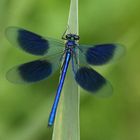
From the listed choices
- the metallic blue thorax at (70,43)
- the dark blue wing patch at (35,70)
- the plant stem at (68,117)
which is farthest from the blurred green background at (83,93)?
the plant stem at (68,117)

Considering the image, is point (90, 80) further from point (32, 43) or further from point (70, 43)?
point (32, 43)

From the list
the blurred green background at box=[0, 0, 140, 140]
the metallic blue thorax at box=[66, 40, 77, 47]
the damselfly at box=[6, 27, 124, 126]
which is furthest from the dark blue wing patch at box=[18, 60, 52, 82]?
the blurred green background at box=[0, 0, 140, 140]

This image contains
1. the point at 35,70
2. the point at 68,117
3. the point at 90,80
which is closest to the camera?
the point at 68,117

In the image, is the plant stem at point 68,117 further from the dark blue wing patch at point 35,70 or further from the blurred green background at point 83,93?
the blurred green background at point 83,93

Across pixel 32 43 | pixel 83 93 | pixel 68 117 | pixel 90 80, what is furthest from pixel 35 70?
pixel 68 117

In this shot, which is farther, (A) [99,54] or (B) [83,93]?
(B) [83,93]

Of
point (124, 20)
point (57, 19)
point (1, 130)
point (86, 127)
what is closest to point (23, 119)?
point (1, 130)

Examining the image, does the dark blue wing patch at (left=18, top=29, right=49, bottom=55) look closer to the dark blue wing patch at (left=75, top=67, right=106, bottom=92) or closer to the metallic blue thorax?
the metallic blue thorax
